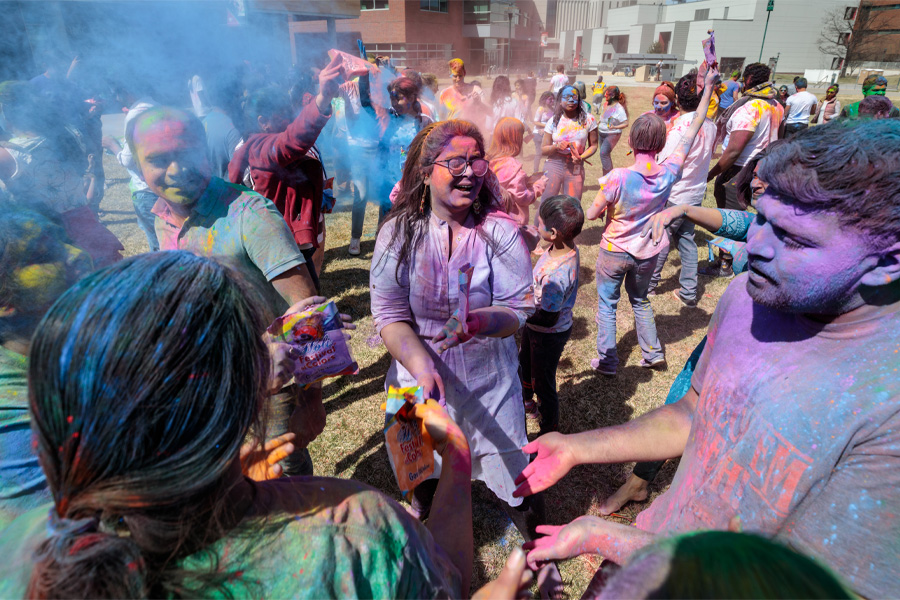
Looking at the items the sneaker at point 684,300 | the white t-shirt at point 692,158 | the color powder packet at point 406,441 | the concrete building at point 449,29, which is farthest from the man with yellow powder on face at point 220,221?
the concrete building at point 449,29

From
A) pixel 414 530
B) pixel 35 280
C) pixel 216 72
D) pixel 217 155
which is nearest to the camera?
pixel 414 530

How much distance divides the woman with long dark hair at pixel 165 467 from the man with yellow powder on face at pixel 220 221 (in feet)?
3.46

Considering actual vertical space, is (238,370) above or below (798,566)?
above

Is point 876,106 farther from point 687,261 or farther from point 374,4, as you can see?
point 374,4

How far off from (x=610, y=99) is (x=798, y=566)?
31.5ft

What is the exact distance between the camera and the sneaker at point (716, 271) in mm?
6191

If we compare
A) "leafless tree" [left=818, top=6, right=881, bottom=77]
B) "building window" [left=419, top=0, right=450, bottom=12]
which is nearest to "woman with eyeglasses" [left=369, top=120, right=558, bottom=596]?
"building window" [left=419, top=0, right=450, bottom=12]

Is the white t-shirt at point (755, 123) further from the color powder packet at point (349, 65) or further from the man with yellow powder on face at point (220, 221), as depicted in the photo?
the man with yellow powder on face at point (220, 221)

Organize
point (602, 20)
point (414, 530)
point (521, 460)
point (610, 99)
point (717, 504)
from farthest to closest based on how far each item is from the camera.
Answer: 1. point (602, 20)
2. point (610, 99)
3. point (521, 460)
4. point (717, 504)
5. point (414, 530)

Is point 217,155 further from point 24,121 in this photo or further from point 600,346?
point 600,346

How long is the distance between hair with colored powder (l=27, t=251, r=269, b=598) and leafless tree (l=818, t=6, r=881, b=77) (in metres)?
50.8

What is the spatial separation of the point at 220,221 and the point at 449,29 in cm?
3032

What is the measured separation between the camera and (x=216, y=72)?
5.84 meters

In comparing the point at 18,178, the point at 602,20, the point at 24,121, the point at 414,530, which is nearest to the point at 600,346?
the point at 414,530
